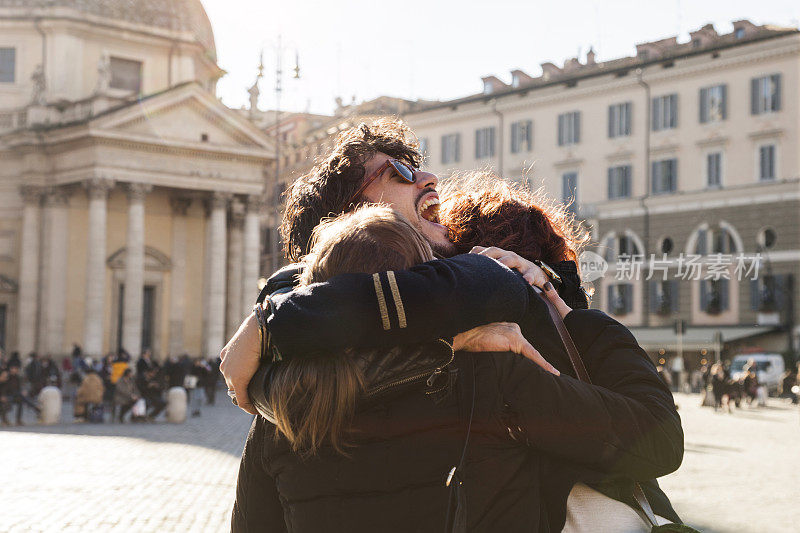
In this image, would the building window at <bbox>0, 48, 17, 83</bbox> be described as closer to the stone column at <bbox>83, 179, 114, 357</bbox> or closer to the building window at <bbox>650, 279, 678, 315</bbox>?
the stone column at <bbox>83, 179, 114, 357</bbox>

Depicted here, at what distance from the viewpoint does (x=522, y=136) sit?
182 ft

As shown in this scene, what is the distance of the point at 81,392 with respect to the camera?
2677cm

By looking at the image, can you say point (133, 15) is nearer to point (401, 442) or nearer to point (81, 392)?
point (81, 392)

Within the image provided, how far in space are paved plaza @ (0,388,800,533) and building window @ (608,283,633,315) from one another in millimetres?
24710

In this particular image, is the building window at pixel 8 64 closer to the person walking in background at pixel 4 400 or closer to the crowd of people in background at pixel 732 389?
the person walking in background at pixel 4 400

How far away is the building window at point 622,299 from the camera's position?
5031 centimetres

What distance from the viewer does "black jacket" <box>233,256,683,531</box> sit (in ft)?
7.25

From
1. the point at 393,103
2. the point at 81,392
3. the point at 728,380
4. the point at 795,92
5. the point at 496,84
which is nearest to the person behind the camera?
the point at 81,392

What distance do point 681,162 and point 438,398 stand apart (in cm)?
4910

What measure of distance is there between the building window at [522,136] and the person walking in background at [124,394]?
32.3 meters

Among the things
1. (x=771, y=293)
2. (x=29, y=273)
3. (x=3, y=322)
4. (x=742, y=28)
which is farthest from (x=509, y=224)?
(x=742, y=28)

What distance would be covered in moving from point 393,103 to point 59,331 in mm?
30651

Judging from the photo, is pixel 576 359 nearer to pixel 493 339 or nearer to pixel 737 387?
pixel 493 339

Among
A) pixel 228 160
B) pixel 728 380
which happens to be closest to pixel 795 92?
pixel 728 380
